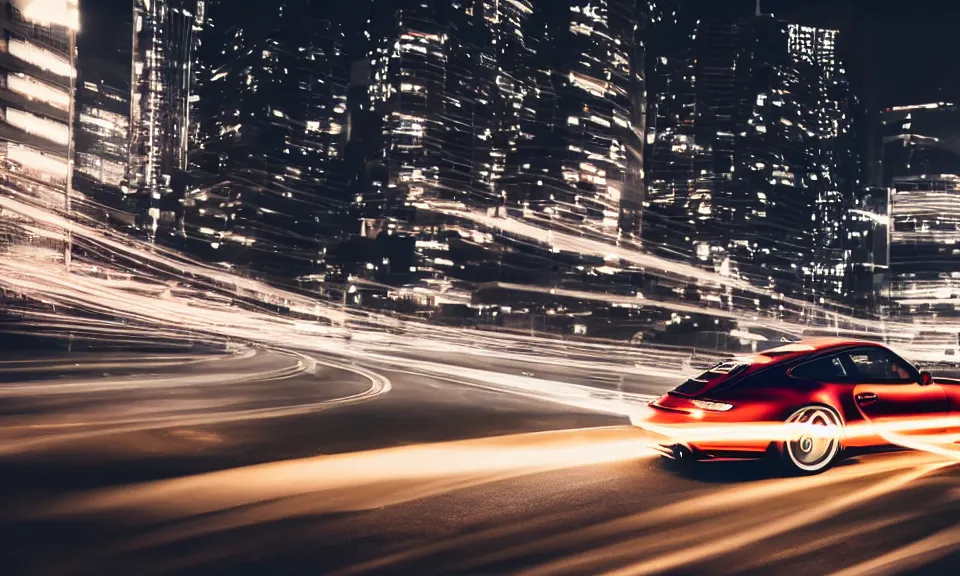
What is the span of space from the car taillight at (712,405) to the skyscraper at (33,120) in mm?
58614

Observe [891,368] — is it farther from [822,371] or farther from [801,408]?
[801,408]

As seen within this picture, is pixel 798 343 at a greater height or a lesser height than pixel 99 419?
greater

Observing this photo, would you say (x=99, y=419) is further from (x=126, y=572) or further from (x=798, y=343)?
(x=798, y=343)

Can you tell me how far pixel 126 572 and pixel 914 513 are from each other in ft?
18.0

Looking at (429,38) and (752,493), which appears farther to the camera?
(429,38)

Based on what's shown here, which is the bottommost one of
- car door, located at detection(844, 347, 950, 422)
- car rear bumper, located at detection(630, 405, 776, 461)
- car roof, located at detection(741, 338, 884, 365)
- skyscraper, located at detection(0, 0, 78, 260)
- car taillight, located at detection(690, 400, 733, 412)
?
car rear bumper, located at detection(630, 405, 776, 461)

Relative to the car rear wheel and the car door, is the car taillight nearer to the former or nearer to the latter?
the car rear wheel

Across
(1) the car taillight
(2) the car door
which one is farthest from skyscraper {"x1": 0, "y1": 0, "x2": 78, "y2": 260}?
(2) the car door

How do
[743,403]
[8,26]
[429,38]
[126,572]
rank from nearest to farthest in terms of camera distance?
[126,572], [743,403], [8,26], [429,38]

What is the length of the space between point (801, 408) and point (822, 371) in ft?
1.97

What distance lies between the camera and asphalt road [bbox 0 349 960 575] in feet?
16.9

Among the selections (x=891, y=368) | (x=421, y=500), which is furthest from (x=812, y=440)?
(x=421, y=500)

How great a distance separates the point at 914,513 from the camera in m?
6.38

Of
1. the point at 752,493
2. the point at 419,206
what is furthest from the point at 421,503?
the point at 419,206
